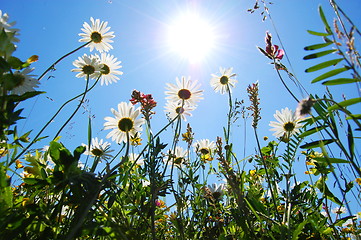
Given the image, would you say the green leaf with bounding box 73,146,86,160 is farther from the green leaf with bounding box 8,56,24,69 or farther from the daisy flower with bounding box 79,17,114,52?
the daisy flower with bounding box 79,17,114,52

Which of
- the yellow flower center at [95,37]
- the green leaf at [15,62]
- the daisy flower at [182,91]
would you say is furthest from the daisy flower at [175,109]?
the green leaf at [15,62]

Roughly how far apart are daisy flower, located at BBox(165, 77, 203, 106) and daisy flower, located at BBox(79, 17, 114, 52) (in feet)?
3.39

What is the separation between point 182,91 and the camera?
8.52 feet

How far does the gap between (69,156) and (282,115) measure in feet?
5.23

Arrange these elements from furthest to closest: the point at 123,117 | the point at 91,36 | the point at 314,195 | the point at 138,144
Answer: the point at 91,36 → the point at 138,144 → the point at 123,117 → the point at 314,195

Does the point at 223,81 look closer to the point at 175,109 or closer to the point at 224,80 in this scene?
the point at 224,80

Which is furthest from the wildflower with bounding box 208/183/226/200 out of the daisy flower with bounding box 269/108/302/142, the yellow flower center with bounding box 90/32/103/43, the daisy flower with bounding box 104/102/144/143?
the yellow flower center with bounding box 90/32/103/43

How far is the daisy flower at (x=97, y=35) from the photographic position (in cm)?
318

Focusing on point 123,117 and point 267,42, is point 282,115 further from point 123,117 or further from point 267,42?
point 123,117

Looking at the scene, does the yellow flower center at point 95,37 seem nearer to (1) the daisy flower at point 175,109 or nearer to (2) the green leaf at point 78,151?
(1) the daisy flower at point 175,109

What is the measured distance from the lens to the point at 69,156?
3.58 ft

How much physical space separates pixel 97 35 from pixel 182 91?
52.0 inches

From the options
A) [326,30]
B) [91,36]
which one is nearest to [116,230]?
[326,30]

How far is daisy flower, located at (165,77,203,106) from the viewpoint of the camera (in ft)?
8.41
